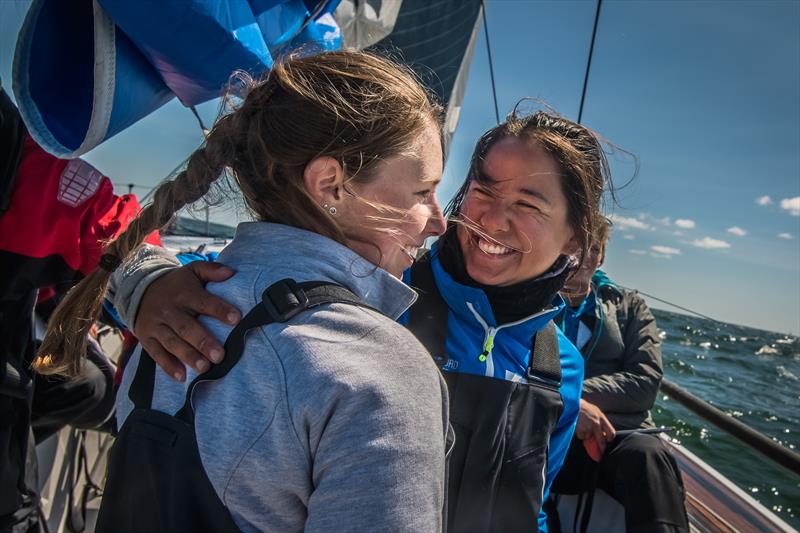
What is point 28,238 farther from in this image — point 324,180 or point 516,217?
point 516,217

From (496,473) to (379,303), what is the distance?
0.63 metres

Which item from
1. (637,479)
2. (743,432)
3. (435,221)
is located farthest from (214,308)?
(743,432)

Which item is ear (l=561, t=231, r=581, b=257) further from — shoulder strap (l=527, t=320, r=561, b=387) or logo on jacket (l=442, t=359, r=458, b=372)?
logo on jacket (l=442, t=359, r=458, b=372)

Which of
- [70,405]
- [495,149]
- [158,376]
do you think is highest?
[495,149]

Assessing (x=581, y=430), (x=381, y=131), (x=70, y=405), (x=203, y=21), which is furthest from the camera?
(x=581, y=430)

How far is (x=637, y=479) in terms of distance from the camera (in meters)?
1.66

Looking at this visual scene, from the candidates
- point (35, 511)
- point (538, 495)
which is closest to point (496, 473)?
point (538, 495)

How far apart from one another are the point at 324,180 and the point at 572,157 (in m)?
0.82

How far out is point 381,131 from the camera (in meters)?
0.73

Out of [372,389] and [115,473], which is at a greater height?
[372,389]

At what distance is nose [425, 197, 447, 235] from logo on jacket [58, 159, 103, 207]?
962mm

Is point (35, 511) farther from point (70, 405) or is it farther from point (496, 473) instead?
point (496, 473)

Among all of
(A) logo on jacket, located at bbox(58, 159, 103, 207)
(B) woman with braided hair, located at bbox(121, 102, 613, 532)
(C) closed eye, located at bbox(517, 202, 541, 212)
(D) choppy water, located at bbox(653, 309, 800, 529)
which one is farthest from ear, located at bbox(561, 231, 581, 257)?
(D) choppy water, located at bbox(653, 309, 800, 529)

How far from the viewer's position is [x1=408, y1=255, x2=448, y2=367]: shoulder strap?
1.20 metres
